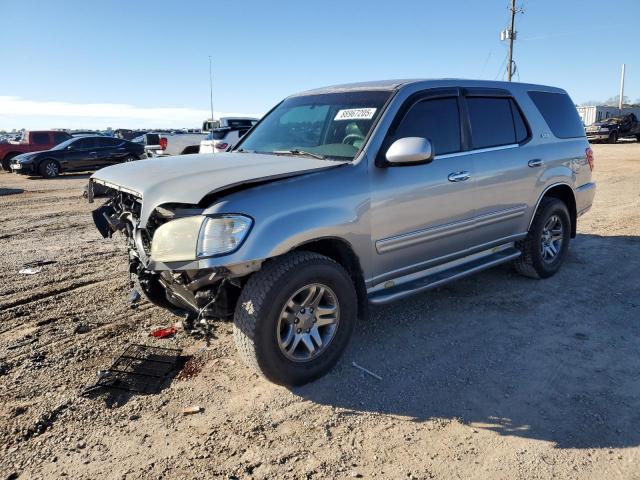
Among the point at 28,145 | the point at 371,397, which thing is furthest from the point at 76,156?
the point at 371,397

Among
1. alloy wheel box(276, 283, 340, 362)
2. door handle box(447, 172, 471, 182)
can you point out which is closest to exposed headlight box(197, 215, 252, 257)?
alloy wheel box(276, 283, 340, 362)

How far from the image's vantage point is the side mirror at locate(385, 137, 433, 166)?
3.44 m

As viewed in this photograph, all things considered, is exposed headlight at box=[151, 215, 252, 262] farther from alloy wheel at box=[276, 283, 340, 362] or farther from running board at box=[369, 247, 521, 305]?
running board at box=[369, 247, 521, 305]

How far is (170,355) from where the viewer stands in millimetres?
3740

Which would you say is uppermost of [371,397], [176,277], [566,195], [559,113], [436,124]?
[559,113]

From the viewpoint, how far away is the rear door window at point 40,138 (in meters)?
20.7

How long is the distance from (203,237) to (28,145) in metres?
21.4

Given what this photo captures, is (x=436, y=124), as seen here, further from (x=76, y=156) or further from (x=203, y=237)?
(x=76, y=156)

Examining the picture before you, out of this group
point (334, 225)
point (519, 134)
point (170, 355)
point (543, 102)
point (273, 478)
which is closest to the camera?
point (273, 478)

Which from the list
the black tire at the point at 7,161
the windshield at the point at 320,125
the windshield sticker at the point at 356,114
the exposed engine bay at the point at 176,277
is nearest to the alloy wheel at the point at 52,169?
the black tire at the point at 7,161

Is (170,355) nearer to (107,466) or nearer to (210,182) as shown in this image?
(107,466)

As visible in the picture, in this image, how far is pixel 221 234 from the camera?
290 centimetres

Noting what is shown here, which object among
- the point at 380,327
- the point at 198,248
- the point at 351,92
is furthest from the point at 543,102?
the point at 198,248

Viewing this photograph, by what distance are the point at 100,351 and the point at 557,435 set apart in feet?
10.3
